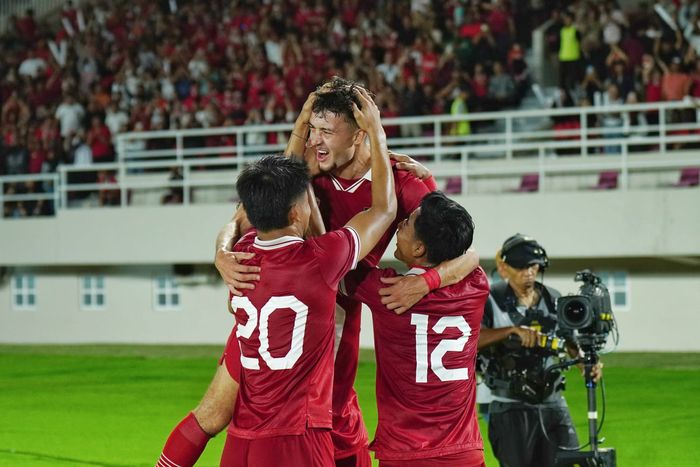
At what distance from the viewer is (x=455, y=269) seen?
211 inches

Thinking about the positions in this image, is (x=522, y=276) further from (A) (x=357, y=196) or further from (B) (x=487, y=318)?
(A) (x=357, y=196)

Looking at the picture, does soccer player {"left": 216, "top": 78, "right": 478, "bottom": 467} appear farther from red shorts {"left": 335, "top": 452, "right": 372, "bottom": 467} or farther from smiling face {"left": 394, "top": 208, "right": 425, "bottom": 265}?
smiling face {"left": 394, "top": 208, "right": 425, "bottom": 265}

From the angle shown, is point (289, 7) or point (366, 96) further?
point (289, 7)

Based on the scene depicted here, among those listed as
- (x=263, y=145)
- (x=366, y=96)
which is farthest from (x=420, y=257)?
(x=263, y=145)

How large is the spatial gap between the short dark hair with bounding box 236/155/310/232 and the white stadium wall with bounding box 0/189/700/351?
1433 cm

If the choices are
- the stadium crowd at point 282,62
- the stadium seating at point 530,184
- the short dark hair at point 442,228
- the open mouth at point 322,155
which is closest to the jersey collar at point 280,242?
the short dark hair at point 442,228

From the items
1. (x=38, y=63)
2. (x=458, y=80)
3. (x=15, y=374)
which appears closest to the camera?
(x=15, y=374)

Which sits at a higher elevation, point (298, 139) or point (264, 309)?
point (298, 139)

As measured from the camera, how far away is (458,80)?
70.0ft

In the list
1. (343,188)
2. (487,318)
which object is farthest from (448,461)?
(487,318)

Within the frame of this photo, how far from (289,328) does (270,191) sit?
1.81 feet

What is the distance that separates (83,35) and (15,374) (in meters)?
12.0

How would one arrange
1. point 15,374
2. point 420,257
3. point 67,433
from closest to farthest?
point 420,257, point 67,433, point 15,374

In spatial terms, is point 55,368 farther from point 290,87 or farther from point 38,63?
point 38,63
